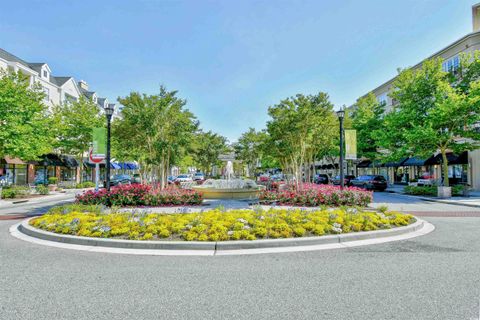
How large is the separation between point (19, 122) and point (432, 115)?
3052 cm

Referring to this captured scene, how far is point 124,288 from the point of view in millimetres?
4484

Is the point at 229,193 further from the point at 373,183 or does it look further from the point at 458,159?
the point at 458,159

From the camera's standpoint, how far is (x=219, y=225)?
25.1ft

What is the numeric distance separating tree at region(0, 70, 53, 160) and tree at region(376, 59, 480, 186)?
91.8ft

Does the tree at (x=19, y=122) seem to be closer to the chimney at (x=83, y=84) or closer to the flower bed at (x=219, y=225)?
the flower bed at (x=219, y=225)

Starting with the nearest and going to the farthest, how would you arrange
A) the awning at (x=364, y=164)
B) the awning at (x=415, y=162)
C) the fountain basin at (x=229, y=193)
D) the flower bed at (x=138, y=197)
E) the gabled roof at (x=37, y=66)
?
1. the flower bed at (x=138, y=197)
2. the fountain basin at (x=229, y=193)
3. the awning at (x=415, y=162)
4. the gabled roof at (x=37, y=66)
5. the awning at (x=364, y=164)

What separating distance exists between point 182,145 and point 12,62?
26.2m

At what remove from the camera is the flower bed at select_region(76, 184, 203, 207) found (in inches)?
538

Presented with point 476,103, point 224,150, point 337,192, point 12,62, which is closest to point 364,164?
point 224,150

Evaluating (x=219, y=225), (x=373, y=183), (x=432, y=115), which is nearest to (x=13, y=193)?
(x=219, y=225)

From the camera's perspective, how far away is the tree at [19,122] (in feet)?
64.4

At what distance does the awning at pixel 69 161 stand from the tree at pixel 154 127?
2171 centimetres

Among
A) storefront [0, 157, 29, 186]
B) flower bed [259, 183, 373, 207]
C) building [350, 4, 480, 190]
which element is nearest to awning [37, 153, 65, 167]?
storefront [0, 157, 29, 186]

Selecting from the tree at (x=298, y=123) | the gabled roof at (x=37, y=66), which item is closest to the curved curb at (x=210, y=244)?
the tree at (x=298, y=123)
